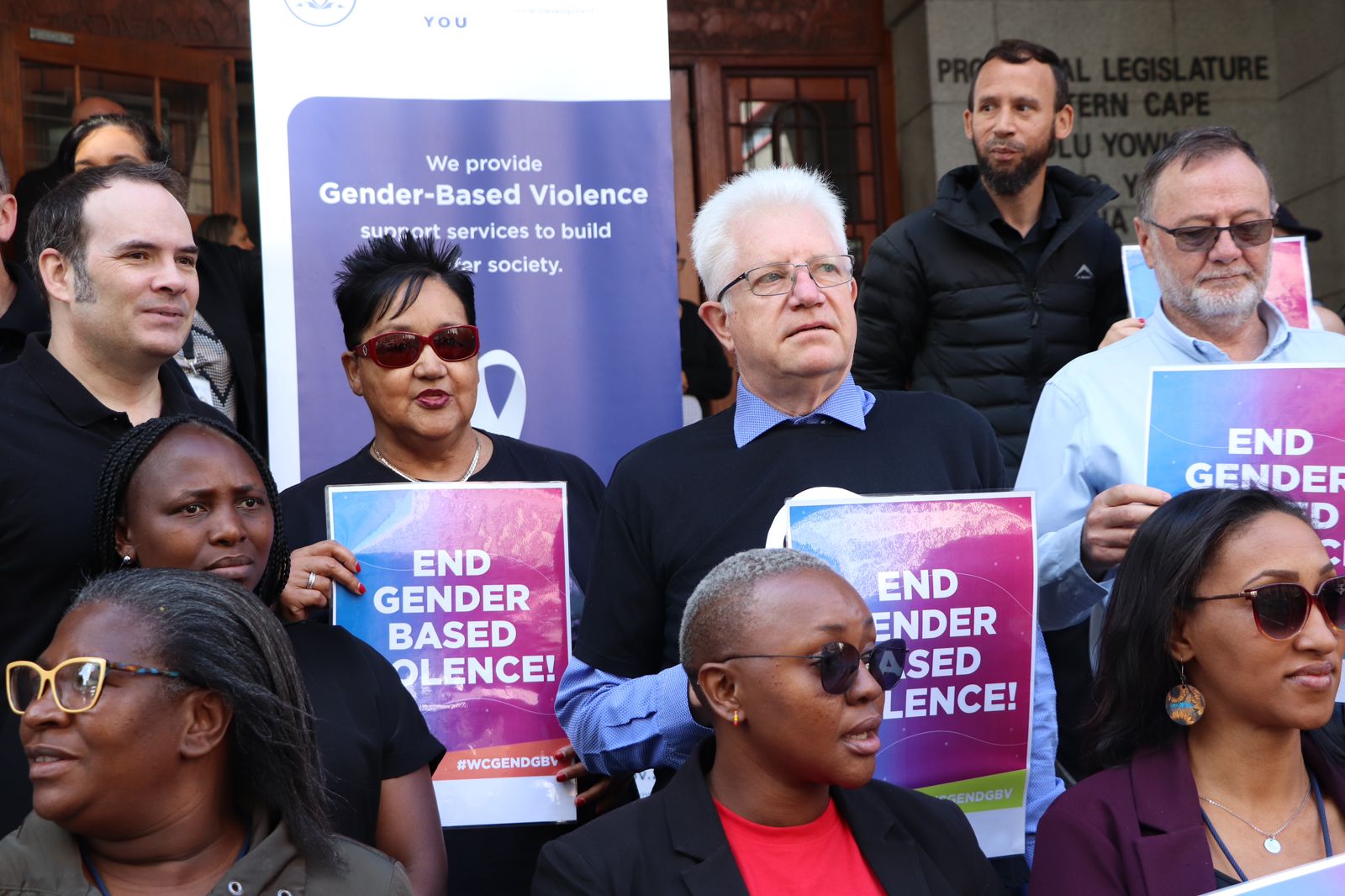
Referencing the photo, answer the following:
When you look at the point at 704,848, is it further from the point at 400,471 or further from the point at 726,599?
the point at 400,471

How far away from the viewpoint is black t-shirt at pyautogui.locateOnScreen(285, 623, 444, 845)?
9.81 feet

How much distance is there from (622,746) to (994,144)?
2957 mm

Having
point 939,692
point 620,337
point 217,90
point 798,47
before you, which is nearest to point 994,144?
point 620,337

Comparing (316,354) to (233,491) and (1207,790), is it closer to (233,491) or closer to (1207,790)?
(233,491)

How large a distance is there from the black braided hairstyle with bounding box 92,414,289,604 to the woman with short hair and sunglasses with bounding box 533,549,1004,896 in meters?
0.85

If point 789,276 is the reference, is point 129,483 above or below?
below

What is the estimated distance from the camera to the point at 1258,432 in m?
3.52

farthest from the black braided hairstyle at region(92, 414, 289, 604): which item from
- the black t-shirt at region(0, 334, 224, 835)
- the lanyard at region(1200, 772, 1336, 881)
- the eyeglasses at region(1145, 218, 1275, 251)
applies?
the eyeglasses at region(1145, 218, 1275, 251)

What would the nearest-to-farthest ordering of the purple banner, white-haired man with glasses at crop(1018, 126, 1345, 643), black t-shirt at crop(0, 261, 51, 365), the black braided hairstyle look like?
1. the black braided hairstyle
2. white-haired man with glasses at crop(1018, 126, 1345, 643)
3. black t-shirt at crop(0, 261, 51, 365)
4. the purple banner

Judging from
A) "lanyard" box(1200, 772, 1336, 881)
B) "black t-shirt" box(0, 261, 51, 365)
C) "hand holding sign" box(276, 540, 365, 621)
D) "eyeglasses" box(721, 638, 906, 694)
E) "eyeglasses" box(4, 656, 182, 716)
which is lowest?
"lanyard" box(1200, 772, 1336, 881)

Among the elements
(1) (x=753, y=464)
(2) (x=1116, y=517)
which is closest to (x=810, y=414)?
(1) (x=753, y=464)

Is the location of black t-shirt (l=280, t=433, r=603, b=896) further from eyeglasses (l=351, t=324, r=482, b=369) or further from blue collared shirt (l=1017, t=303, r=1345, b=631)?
blue collared shirt (l=1017, t=303, r=1345, b=631)

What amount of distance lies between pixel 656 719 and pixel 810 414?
2.47 ft

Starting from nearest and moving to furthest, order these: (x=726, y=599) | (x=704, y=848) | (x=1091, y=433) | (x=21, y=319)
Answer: (x=704, y=848)
(x=726, y=599)
(x=1091, y=433)
(x=21, y=319)
